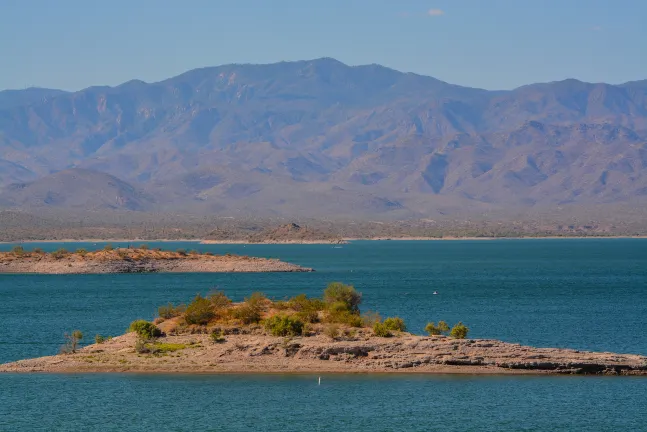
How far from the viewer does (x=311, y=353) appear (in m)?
47.3

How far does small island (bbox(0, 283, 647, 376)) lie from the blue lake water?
86 cm

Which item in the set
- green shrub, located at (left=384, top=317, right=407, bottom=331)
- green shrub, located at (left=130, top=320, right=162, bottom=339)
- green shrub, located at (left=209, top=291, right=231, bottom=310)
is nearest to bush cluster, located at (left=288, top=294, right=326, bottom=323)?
green shrub, located at (left=209, top=291, right=231, bottom=310)

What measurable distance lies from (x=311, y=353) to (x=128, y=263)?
86.6m

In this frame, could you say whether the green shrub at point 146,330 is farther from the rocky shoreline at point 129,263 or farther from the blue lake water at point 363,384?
the rocky shoreline at point 129,263

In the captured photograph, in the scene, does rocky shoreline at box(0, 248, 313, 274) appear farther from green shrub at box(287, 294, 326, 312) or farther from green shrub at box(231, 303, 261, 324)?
green shrub at box(231, 303, 261, 324)

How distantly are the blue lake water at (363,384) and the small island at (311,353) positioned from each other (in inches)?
33.9

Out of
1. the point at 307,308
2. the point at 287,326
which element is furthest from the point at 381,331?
the point at 307,308

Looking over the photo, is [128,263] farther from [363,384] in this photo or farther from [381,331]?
[363,384]

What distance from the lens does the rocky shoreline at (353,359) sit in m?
46.4

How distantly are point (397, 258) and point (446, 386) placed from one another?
13618 centimetres

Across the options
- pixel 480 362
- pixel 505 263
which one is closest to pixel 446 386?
pixel 480 362

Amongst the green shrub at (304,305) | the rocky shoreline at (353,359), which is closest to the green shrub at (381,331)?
the rocky shoreline at (353,359)

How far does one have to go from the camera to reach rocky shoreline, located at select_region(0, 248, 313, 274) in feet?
428

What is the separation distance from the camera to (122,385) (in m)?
44.8
